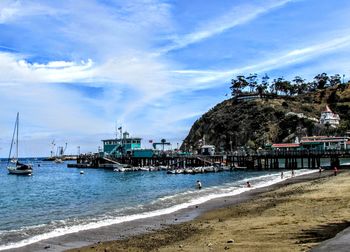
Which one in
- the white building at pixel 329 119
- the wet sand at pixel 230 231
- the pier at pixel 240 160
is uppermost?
the white building at pixel 329 119

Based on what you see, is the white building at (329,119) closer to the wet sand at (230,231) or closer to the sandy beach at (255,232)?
the wet sand at (230,231)

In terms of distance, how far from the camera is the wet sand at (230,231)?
15.1 metres

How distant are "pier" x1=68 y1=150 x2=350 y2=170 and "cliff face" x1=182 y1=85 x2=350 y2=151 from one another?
47086 millimetres

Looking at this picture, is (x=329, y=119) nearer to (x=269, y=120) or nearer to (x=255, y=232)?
(x=269, y=120)

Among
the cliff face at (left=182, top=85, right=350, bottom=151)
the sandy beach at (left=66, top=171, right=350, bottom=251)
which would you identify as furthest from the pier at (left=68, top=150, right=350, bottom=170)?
the sandy beach at (left=66, top=171, right=350, bottom=251)

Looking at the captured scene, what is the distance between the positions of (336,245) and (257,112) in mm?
167608

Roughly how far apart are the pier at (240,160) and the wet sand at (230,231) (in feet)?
214

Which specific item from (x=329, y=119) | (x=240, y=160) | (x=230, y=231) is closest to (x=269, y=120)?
(x=329, y=119)

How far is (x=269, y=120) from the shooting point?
169000mm

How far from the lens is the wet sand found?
1506 centimetres

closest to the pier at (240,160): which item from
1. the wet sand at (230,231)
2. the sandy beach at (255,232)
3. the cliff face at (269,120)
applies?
the cliff face at (269,120)

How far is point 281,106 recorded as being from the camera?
175250 mm

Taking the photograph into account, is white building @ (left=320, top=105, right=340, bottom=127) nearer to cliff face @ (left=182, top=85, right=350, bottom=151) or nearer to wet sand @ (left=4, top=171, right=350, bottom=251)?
cliff face @ (left=182, top=85, right=350, bottom=151)

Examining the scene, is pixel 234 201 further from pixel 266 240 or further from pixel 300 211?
pixel 266 240
